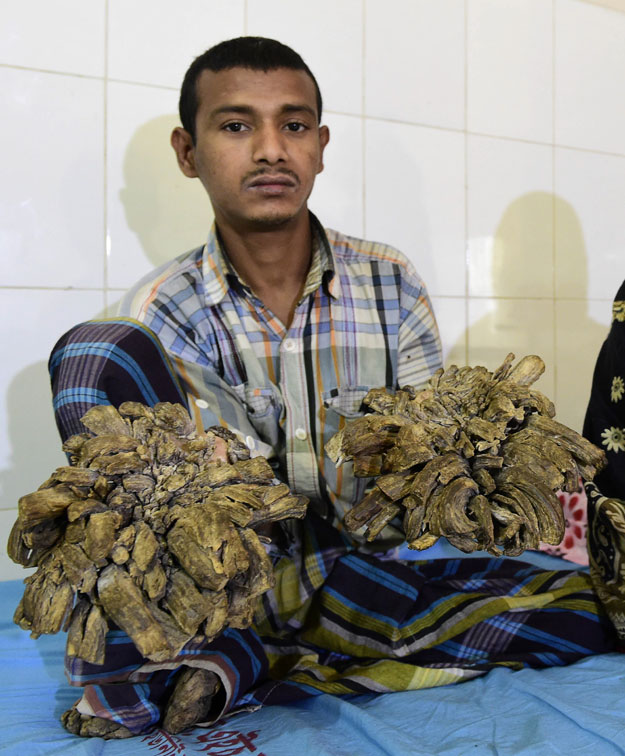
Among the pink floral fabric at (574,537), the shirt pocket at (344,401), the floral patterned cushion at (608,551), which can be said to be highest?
the shirt pocket at (344,401)

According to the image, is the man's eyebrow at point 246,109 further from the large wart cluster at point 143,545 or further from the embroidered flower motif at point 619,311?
the large wart cluster at point 143,545

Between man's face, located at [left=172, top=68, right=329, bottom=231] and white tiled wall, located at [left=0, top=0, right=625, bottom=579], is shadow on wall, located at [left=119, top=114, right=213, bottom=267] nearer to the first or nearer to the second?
white tiled wall, located at [left=0, top=0, right=625, bottom=579]

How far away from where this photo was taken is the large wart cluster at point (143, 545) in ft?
1.94

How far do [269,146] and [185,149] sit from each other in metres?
0.26

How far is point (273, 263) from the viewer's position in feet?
4.45

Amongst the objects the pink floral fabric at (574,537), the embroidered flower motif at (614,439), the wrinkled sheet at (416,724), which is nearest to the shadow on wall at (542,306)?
the pink floral fabric at (574,537)

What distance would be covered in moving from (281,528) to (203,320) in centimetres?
41

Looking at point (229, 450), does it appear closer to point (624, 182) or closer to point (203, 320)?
point (203, 320)

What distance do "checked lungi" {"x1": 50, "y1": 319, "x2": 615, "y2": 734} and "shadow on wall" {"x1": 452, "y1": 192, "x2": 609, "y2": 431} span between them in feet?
3.53

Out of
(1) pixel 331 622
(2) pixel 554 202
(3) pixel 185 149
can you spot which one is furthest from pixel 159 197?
(2) pixel 554 202

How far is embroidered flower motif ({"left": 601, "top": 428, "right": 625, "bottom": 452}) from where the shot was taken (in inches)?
38.9

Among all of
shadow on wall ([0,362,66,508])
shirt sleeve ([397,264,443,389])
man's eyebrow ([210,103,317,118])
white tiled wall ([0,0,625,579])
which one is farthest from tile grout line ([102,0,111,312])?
shirt sleeve ([397,264,443,389])

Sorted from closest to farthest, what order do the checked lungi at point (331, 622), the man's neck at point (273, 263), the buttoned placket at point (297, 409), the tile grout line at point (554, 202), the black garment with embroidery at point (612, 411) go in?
the checked lungi at point (331, 622) < the black garment with embroidery at point (612, 411) < the buttoned placket at point (297, 409) < the man's neck at point (273, 263) < the tile grout line at point (554, 202)

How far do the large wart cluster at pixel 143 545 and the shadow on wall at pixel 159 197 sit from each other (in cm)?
110
